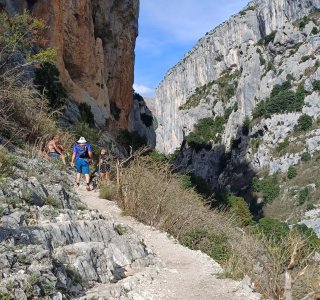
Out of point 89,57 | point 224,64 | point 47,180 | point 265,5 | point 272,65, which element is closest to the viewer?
point 47,180

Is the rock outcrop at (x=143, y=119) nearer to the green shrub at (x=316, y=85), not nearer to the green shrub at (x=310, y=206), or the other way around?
the green shrub at (x=310, y=206)

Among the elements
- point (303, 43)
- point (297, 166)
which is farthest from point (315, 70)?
point (297, 166)

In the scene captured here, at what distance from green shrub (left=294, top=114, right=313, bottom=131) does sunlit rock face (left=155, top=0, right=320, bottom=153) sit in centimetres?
1024

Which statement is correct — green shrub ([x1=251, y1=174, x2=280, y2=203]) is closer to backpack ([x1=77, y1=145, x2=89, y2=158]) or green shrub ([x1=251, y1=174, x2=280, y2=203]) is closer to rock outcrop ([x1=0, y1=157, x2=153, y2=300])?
backpack ([x1=77, y1=145, x2=89, y2=158])

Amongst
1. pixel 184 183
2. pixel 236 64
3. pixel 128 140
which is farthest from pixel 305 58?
pixel 184 183

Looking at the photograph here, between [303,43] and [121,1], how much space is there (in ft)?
175

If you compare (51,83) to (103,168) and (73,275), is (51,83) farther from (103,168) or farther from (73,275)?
(73,275)

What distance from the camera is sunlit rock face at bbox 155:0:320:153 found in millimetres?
76000

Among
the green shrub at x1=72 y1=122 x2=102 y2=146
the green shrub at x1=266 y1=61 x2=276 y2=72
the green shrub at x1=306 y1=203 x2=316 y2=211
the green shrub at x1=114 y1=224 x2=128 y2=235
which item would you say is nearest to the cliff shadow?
the green shrub at x1=306 y1=203 x2=316 y2=211

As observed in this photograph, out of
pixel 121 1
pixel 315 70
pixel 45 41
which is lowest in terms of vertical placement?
pixel 45 41

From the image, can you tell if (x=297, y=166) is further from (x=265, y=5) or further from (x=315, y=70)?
(x=265, y=5)

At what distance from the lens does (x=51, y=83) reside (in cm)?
1565

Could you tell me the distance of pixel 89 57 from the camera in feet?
68.4

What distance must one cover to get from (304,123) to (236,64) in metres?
39.2
